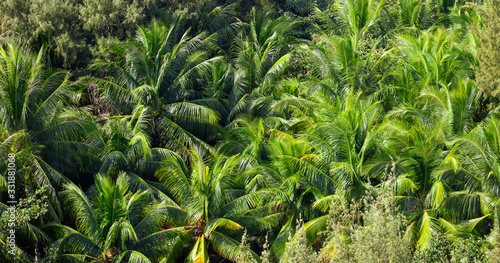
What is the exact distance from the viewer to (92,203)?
1391 cm

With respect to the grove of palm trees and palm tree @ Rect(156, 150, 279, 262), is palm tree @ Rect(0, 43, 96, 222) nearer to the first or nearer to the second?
the grove of palm trees

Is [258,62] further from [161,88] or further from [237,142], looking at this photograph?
[237,142]

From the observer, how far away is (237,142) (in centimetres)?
1772

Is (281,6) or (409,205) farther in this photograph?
(281,6)

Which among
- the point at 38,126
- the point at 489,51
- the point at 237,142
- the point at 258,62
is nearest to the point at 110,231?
the point at 38,126

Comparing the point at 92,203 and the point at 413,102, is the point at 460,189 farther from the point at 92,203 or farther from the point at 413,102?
the point at 92,203

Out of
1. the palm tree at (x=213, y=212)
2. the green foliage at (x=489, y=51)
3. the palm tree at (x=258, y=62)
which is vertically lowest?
the palm tree at (x=213, y=212)

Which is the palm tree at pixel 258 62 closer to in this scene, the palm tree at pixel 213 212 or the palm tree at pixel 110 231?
the palm tree at pixel 213 212

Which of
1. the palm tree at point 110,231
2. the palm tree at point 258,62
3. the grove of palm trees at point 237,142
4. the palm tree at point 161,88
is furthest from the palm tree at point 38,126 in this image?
the palm tree at point 258,62

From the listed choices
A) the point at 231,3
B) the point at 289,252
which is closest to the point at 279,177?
the point at 289,252

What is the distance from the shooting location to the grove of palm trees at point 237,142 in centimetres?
1253

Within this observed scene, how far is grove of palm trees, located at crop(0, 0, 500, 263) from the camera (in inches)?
493

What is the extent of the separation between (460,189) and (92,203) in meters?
10.4

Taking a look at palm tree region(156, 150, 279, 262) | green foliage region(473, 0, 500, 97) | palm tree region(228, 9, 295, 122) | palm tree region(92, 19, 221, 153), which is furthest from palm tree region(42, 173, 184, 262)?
green foliage region(473, 0, 500, 97)
